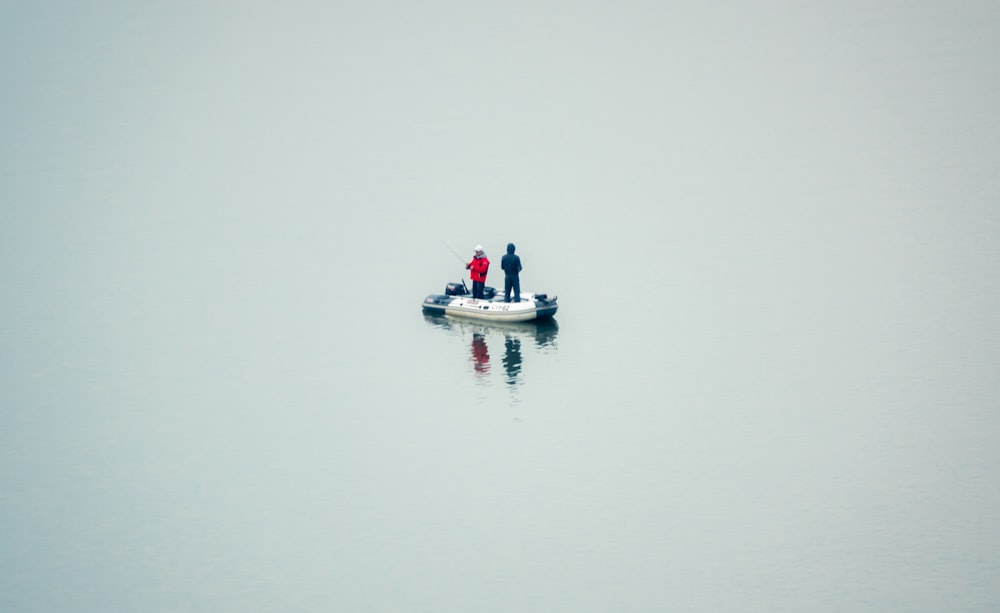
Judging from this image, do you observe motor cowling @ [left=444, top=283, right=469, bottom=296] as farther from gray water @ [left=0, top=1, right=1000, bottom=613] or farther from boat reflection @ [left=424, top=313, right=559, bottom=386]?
gray water @ [left=0, top=1, right=1000, bottom=613]

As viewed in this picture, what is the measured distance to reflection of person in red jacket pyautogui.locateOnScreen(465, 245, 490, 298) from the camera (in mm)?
35188

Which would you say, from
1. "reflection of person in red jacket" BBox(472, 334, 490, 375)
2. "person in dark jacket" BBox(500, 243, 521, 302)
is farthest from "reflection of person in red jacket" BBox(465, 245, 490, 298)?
"reflection of person in red jacket" BBox(472, 334, 490, 375)

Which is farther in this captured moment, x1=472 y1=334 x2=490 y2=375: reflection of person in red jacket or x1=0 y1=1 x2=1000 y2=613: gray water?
x1=472 y1=334 x2=490 y2=375: reflection of person in red jacket

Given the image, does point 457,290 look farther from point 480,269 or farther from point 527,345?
point 527,345

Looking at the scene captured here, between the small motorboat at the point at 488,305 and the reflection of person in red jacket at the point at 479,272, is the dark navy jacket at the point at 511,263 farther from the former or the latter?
the reflection of person in red jacket at the point at 479,272

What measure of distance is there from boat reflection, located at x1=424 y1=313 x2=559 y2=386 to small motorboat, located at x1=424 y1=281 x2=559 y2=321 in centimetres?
16

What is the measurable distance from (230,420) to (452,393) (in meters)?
4.33

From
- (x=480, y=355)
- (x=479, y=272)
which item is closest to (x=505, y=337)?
(x=480, y=355)

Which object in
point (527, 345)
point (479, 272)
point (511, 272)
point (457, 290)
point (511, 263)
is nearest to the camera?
point (527, 345)

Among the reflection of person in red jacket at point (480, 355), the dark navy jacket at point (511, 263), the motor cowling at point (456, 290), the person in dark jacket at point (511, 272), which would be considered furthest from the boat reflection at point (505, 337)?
the dark navy jacket at point (511, 263)

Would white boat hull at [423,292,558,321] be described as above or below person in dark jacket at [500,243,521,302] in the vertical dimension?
below

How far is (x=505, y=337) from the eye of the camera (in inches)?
1334

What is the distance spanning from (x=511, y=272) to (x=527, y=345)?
2247 millimetres

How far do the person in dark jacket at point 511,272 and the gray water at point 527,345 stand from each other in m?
1.08
